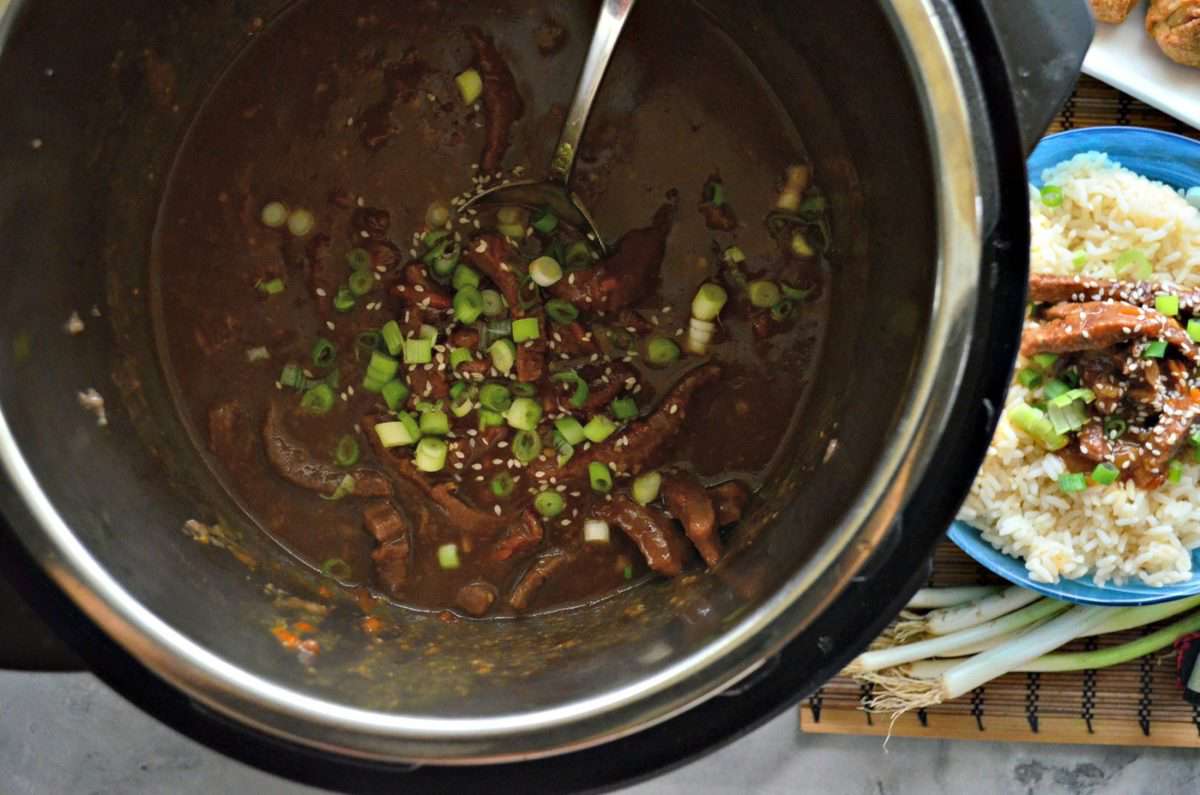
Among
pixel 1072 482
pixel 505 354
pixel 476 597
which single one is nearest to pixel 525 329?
pixel 505 354

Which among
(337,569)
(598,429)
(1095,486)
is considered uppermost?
(1095,486)

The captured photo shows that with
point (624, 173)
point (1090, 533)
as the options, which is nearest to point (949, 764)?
point (1090, 533)

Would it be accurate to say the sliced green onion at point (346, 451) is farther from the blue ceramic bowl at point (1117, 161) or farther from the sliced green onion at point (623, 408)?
the blue ceramic bowl at point (1117, 161)

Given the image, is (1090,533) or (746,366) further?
(1090,533)

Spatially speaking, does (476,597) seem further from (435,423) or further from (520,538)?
(435,423)

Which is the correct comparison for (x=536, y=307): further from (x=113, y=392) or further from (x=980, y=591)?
(x=980, y=591)

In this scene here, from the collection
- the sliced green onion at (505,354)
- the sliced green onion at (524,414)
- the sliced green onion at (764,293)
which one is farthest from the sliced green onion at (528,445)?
the sliced green onion at (764,293)
